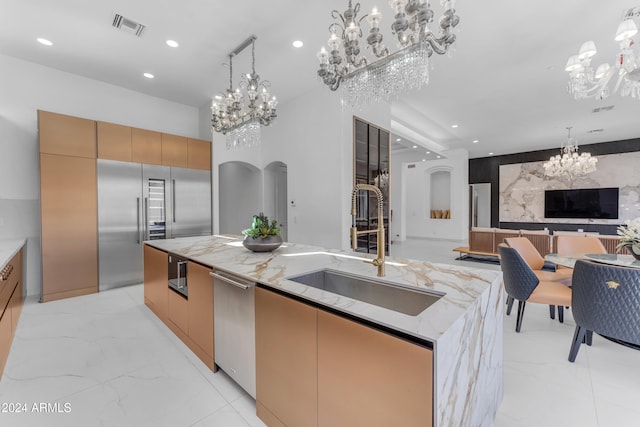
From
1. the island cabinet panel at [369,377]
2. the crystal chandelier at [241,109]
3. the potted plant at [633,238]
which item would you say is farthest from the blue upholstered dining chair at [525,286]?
the crystal chandelier at [241,109]

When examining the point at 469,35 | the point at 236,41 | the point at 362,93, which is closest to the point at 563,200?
the point at 469,35

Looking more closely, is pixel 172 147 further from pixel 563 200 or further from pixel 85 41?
pixel 563 200

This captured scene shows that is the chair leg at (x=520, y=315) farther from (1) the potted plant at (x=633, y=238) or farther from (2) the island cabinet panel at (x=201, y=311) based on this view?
(2) the island cabinet panel at (x=201, y=311)

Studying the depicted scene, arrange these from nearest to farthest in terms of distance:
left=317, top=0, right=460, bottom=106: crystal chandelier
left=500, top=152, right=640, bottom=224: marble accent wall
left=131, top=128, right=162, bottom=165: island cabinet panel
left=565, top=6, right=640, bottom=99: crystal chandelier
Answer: left=317, top=0, right=460, bottom=106: crystal chandelier → left=565, top=6, right=640, bottom=99: crystal chandelier → left=131, top=128, right=162, bottom=165: island cabinet panel → left=500, top=152, right=640, bottom=224: marble accent wall

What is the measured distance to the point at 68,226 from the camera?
12.1ft

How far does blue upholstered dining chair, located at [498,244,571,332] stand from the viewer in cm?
249

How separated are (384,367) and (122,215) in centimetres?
455

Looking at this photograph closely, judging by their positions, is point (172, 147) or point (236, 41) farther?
point (172, 147)

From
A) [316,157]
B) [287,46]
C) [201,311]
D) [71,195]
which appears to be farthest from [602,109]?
[71,195]

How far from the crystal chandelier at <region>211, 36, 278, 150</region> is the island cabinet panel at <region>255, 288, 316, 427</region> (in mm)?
2585

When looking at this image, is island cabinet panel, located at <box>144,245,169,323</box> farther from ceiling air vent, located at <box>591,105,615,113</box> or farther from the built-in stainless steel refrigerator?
ceiling air vent, located at <box>591,105,615,113</box>

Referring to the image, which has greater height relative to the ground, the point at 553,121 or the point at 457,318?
the point at 553,121

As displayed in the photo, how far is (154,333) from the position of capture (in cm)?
266

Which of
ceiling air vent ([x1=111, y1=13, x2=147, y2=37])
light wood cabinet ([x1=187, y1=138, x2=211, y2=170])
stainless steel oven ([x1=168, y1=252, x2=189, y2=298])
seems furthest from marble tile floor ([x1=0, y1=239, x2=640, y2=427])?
ceiling air vent ([x1=111, y1=13, x2=147, y2=37])
